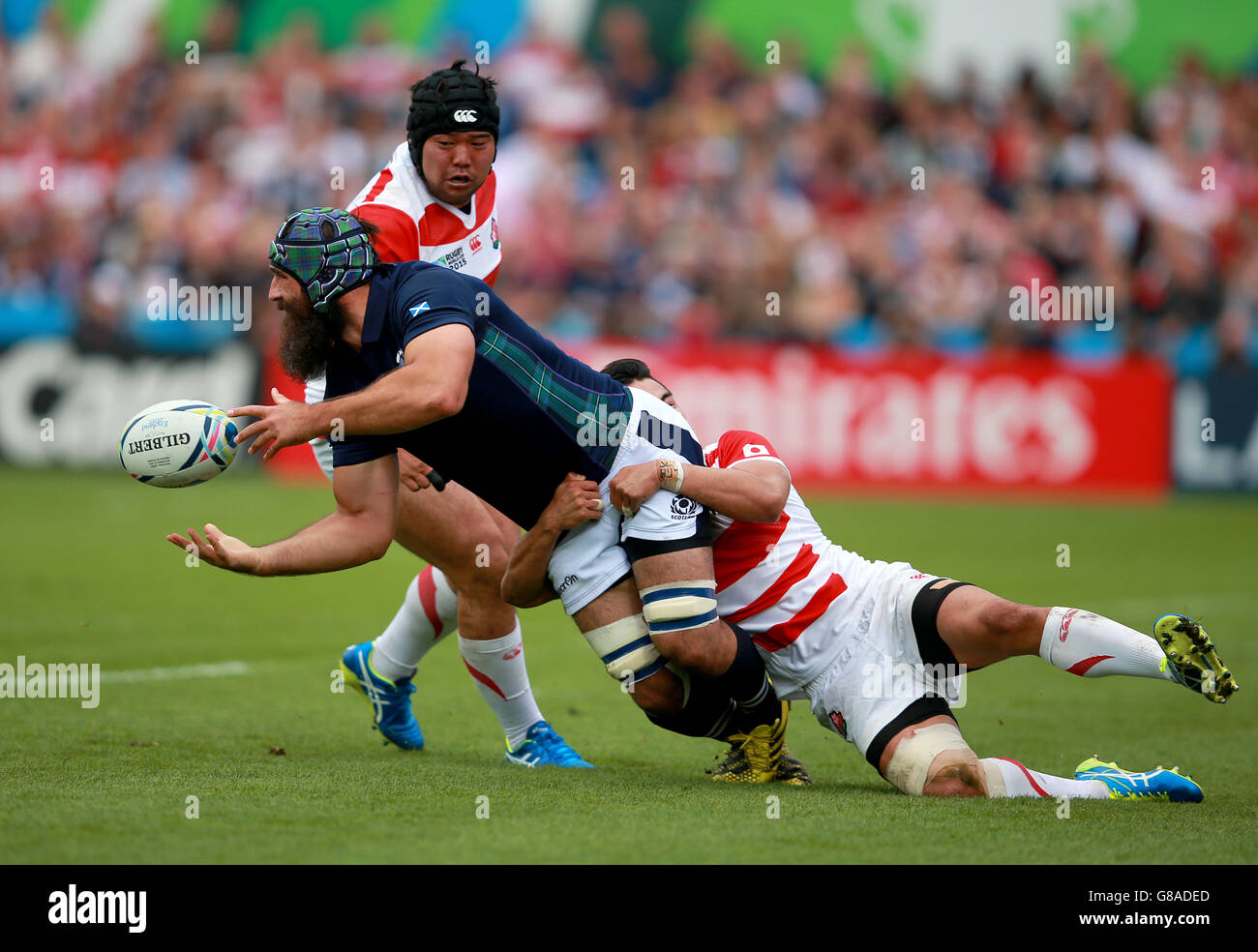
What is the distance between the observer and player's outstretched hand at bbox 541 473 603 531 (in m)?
5.41

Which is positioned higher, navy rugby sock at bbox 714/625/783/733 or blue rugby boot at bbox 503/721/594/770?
navy rugby sock at bbox 714/625/783/733

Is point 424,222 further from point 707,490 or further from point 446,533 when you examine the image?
point 707,490

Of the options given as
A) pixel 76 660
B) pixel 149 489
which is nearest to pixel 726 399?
pixel 149 489

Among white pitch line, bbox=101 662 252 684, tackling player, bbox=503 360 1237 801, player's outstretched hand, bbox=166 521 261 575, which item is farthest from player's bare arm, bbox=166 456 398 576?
white pitch line, bbox=101 662 252 684

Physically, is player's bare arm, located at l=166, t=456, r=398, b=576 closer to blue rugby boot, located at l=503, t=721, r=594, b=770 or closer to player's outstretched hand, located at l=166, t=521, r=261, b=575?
player's outstretched hand, located at l=166, t=521, r=261, b=575

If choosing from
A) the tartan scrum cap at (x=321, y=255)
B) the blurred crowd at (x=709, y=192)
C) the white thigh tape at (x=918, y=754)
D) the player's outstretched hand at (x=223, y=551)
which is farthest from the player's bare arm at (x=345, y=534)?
the blurred crowd at (x=709, y=192)

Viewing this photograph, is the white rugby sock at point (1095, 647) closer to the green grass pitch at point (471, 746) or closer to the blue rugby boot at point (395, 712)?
the green grass pitch at point (471, 746)

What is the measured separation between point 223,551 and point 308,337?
804 millimetres

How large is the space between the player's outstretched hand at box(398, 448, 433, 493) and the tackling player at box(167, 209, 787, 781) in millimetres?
324

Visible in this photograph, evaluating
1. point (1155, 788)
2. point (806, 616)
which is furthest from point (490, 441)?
point (1155, 788)

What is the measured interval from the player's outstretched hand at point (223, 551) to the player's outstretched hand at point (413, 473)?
0.91 meters

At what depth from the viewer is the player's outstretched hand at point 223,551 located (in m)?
4.96

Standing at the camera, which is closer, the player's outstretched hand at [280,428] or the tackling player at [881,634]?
the player's outstretched hand at [280,428]
